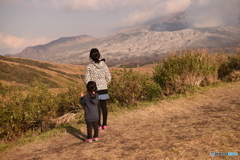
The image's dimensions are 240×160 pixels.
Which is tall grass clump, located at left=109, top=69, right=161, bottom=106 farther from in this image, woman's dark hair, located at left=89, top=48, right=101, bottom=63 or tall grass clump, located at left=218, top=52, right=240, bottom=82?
tall grass clump, located at left=218, top=52, right=240, bottom=82

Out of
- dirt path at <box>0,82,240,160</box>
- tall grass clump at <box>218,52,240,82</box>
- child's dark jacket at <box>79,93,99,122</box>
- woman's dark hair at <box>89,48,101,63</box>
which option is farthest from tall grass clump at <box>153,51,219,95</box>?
child's dark jacket at <box>79,93,99,122</box>

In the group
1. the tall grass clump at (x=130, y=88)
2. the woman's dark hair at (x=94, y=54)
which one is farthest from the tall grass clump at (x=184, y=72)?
the woman's dark hair at (x=94, y=54)

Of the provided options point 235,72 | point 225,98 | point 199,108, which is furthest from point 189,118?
point 235,72

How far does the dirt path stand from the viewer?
377cm

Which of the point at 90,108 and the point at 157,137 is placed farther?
the point at 90,108

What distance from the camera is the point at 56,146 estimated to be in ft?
16.2

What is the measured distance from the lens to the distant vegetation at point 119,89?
279 inches

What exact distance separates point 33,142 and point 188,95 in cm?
574

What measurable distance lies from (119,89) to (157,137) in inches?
168

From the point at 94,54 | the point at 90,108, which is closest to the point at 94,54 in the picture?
the point at 94,54

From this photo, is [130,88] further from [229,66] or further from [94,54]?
[229,66]

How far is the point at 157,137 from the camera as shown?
4.54 metres

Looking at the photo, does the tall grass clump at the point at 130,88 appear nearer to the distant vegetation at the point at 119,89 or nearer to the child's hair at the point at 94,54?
the distant vegetation at the point at 119,89

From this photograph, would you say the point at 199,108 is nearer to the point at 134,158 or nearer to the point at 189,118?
the point at 189,118
